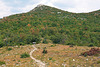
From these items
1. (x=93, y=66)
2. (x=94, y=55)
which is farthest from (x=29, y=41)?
(x=93, y=66)

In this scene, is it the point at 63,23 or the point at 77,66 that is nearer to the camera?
the point at 77,66

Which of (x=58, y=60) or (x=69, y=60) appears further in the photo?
(x=58, y=60)

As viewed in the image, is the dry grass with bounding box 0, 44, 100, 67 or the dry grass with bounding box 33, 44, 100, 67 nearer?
the dry grass with bounding box 33, 44, 100, 67

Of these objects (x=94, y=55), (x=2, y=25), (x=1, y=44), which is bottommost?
(x=1, y=44)

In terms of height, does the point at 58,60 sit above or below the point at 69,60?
below

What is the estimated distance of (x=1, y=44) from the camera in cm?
3350

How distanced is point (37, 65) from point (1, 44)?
24314 mm

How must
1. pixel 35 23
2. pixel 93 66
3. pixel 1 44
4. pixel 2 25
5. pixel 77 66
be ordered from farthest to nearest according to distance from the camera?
1. pixel 35 23
2. pixel 2 25
3. pixel 1 44
4. pixel 77 66
5. pixel 93 66

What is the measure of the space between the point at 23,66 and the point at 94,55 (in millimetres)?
11164

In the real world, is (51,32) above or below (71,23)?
below

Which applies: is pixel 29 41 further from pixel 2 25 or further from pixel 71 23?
pixel 71 23

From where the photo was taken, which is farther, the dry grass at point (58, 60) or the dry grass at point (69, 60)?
the dry grass at point (58, 60)

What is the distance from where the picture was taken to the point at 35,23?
58062mm

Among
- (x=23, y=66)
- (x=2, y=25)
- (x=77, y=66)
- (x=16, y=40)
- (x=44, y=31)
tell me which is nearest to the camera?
(x=77, y=66)
